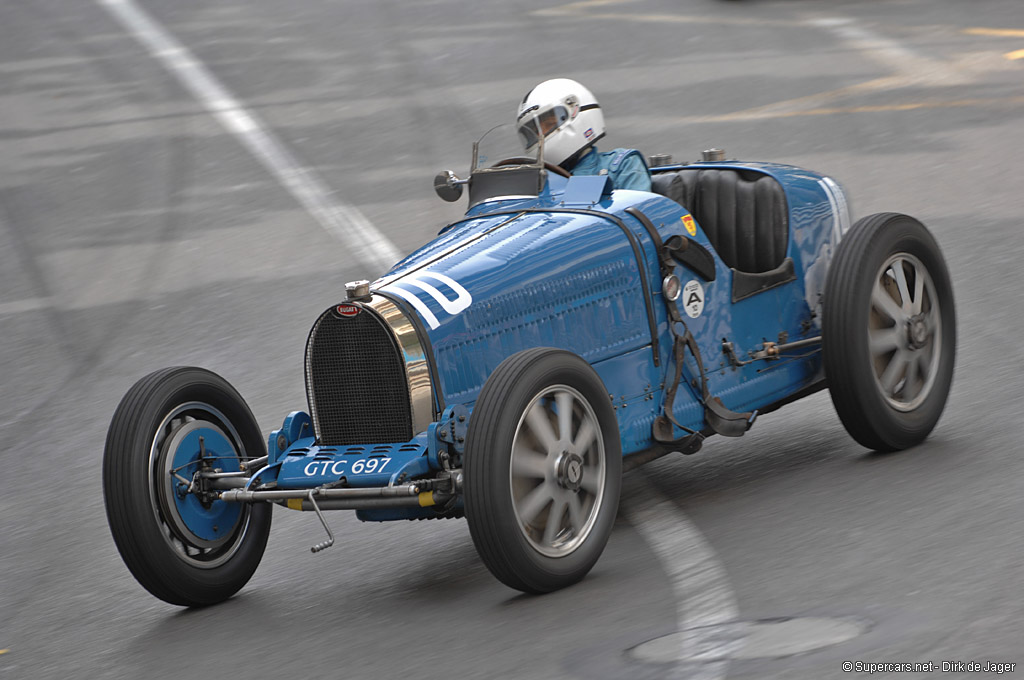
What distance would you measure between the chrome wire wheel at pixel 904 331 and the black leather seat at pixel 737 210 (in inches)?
22.1

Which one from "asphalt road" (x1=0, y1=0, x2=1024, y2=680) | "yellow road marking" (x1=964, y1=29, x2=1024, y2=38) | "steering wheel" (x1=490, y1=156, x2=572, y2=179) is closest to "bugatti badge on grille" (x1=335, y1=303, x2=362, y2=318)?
"asphalt road" (x1=0, y1=0, x2=1024, y2=680)

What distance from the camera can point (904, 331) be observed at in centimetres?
709

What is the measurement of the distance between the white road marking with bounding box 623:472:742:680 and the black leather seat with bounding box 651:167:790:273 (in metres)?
1.25

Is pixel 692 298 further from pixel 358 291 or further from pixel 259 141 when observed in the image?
pixel 259 141

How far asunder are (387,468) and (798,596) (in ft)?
5.23

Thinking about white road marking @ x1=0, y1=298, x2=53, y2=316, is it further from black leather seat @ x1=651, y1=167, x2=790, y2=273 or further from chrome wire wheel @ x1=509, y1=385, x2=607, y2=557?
chrome wire wheel @ x1=509, y1=385, x2=607, y2=557

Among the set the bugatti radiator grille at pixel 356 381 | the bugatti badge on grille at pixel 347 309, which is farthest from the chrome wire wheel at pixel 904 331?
the bugatti badge on grille at pixel 347 309

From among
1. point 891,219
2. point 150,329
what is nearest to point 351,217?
point 150,329

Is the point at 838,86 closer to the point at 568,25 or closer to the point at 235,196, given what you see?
the point at 568,25

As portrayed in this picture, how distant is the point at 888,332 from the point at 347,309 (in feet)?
8.55

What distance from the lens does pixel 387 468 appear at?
227 inches

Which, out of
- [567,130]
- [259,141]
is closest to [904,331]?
[567,130]

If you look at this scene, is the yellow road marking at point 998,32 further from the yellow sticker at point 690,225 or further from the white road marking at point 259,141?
the yellow sticker at point 690,225

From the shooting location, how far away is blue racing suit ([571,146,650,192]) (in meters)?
7.21
